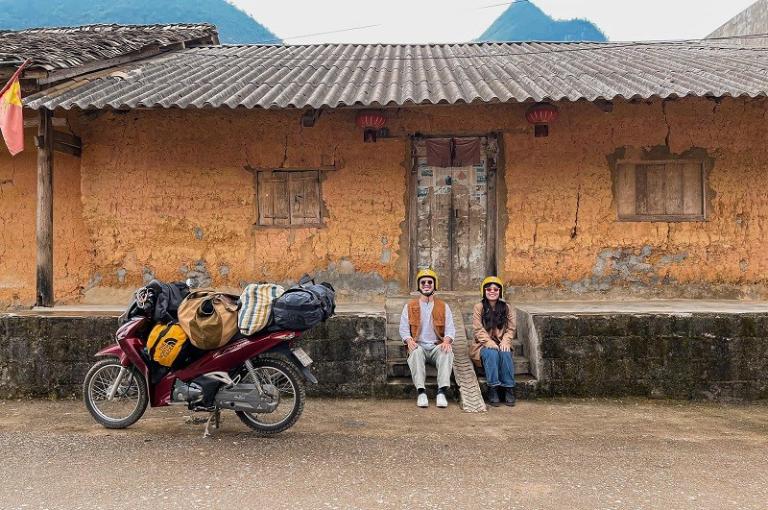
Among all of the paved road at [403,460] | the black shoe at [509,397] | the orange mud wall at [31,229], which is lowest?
the paved road at [403,460]

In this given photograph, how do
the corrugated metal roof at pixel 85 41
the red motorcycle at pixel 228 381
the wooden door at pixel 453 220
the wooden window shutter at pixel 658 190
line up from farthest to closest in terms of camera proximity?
the wooden door at pixel 453 220 < the wooden window shutter at pixel 658 190 < the corrugated metal roof at pixel 85 41 < the red motorcycle at pixel 228 381

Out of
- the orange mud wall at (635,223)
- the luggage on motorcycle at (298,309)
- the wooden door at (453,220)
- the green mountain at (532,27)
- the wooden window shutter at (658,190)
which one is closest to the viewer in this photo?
the luggage on motorcycle at (298,309)

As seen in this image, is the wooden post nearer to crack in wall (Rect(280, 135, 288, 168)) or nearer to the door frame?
crack in wall (Rect(280, 135, 288, 168))

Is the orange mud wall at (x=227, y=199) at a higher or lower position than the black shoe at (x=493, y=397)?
higher

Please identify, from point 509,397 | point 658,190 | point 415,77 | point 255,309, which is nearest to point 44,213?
point 255,309

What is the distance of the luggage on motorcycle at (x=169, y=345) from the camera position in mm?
4152

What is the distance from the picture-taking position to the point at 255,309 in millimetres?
4078

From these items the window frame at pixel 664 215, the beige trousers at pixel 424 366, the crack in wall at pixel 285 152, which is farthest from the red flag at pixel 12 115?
the window frame at pixel 664 215

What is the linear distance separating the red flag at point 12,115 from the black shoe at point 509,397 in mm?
5377

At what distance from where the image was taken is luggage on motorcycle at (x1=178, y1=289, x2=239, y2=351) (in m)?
4.05

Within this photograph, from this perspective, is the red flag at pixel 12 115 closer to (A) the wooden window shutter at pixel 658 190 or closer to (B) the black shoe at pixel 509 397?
(B) the black shoe at pixel 509 397

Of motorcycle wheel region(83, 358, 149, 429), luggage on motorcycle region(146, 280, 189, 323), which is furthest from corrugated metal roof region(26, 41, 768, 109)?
motorcycle wheel region(83, 358, 149, 429)

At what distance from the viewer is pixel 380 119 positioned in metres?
6.58

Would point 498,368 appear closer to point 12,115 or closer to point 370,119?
point 370,119
